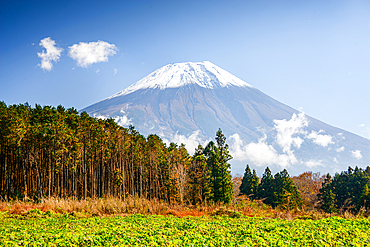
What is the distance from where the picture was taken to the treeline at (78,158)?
20.1 meters

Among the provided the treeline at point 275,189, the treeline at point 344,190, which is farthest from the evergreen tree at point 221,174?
the treeline at point 344,190

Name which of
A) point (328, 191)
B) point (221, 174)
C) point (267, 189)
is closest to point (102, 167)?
point (221, 174)

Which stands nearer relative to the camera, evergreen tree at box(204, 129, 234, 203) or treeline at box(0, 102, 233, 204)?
treeline at box(0, 102, 233, 204)

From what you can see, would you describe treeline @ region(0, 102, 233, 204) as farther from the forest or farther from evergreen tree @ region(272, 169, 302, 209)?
evergreen tree @ region(272, 169, 302, 209)

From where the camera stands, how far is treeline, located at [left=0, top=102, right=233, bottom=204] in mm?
20109

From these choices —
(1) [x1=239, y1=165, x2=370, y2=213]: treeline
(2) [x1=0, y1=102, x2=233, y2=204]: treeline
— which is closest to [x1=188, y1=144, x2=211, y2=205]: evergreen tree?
(2) [x1=0, y1=102, x2=233, y2=204]: treeline

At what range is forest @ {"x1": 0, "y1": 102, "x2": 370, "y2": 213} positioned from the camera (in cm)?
2030

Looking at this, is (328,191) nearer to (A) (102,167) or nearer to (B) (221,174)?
(B) (221,174)

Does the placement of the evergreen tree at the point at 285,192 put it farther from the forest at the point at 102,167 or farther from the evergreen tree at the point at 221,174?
the evergreen tree at the point at 221,174

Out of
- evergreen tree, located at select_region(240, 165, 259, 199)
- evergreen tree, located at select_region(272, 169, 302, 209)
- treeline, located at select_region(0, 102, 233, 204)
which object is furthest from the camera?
evergreen tree, located at select_region(240, 165, 259, 199)

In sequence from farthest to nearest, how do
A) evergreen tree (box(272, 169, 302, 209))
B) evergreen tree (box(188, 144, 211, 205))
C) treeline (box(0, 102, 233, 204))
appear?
1. evergreen tree (box(272, 169, 302, 209))
2. evergreen tree (box(188, 144, 211, 205))
3. treeline (box(0, 102, 233, 204))

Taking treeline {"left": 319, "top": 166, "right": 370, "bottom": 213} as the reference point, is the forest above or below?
above

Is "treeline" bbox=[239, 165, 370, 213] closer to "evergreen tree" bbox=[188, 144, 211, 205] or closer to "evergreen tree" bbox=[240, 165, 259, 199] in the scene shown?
"evergreen tree" bbox=[240, 165, 259, 199]

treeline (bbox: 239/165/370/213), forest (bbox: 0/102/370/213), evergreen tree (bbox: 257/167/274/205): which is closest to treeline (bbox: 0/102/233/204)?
forest (bbox: 0/102/370/213)
